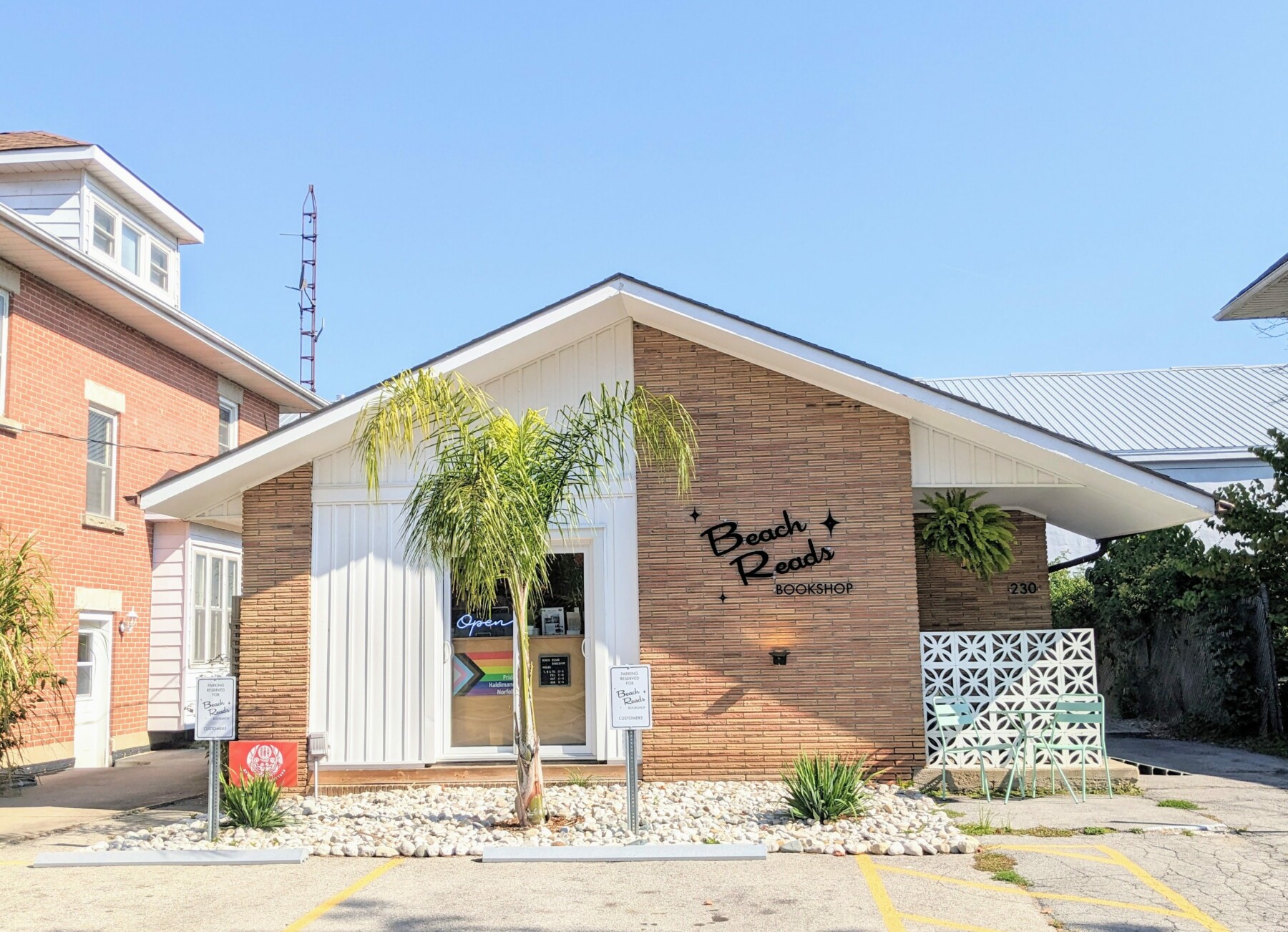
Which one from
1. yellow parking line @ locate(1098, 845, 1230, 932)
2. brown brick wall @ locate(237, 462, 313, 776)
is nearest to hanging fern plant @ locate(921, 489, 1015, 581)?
yellow parking line @ locate(1098, 845, 1230, 932)

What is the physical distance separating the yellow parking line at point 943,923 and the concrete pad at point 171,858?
4.48m

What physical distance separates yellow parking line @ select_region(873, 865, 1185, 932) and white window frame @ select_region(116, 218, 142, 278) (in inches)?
638

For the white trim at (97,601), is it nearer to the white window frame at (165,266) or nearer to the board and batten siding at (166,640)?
the board and batten siding at (166,640)

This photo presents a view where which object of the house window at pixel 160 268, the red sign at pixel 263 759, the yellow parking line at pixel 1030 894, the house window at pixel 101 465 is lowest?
the yellow parking line at pixel 1030 894

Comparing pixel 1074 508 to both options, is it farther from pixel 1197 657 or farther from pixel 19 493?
pixel 19 493

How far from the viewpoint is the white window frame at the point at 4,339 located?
47.2ft

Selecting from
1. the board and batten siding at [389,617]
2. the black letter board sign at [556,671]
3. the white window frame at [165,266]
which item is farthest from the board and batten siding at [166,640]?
the black letter board sign at [556,671]

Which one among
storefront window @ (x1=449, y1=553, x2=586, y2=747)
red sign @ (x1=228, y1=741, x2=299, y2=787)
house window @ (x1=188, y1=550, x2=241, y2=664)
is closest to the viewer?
red sign @ (x1=228, y1=741, x2=299, y2=787)

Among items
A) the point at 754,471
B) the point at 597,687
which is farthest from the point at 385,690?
the point at 754,471

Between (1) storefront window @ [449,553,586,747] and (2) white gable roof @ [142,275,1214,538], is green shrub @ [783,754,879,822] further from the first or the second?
(2) white gable roof @ [142,275,1214,538]

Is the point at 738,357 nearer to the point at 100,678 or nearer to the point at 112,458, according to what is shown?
the point at 112,458

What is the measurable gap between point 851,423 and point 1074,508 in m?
3.39

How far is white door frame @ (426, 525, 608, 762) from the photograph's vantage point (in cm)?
1168

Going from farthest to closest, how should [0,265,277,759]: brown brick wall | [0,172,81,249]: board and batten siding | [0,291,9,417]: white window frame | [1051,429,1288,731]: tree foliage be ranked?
[0,172,81,249]: board and batten siding
[0,265,277,759]: brown brick wall
[0,291,9,417]: white window frame
[1051,429,1288,731]: tree foliage
